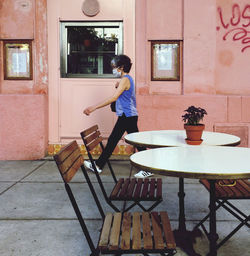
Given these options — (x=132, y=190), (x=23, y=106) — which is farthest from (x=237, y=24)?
(x=132, y=190)

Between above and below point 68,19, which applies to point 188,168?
Result: below

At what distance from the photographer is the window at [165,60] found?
21.0 ft

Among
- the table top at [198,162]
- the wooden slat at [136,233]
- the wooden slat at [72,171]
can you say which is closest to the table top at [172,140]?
the table top at [198,162]

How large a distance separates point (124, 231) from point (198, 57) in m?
4.92

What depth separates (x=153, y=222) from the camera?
2.17 meters

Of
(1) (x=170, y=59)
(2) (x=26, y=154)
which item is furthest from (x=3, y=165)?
(1) (x=170, y=59)

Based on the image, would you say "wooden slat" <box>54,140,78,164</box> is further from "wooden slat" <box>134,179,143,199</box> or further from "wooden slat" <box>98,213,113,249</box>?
"wooden slat" <box>134,179,143,199</box>

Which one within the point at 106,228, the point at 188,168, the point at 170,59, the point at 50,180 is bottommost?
the point at 50,180

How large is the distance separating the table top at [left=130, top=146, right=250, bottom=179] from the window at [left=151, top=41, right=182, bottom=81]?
393 cm

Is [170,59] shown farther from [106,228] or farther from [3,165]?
[106,228]

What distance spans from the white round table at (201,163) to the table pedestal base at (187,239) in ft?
1.11

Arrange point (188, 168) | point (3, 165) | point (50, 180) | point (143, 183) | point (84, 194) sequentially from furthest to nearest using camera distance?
point (3, 165) → point (50, 180) → point (84, 194) → point (143, 183) → point (188, 168)

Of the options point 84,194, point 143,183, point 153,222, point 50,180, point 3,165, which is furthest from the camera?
point 3,165

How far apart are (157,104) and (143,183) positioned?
3457mm
